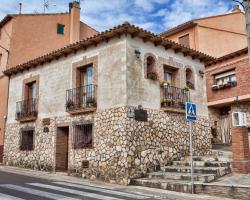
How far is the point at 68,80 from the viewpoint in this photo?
13953 mm

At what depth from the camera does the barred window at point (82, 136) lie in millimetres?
12597

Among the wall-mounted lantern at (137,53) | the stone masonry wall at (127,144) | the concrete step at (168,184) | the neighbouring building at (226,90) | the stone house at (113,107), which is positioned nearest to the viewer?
the concrete step at (168,184)

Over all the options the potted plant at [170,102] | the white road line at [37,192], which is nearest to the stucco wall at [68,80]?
the potted plant at [170,102]

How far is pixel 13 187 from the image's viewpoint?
8.61 m

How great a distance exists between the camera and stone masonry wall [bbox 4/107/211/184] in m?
11.0

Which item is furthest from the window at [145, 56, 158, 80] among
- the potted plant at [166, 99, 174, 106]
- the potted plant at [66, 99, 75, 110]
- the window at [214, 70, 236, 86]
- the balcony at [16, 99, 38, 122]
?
the window at [214, 70, 236, 86]

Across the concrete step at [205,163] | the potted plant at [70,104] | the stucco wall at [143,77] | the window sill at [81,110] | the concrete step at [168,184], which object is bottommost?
the concrete step at [168,184]

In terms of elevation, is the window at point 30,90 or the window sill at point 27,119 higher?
the window at point 30,90

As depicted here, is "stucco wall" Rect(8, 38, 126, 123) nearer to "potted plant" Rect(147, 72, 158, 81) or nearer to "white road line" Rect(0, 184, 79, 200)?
"potted plant" Rect(147, 72, 158, 81)

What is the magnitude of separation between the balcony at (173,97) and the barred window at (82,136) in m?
3.25

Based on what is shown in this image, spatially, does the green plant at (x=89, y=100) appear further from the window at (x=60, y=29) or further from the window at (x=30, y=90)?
the window at (x=60, y=29)

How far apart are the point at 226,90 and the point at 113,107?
10250mm

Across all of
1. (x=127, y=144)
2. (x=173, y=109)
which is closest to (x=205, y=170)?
(x=127, y=144)

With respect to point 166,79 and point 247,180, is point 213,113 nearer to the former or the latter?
point 166,79
